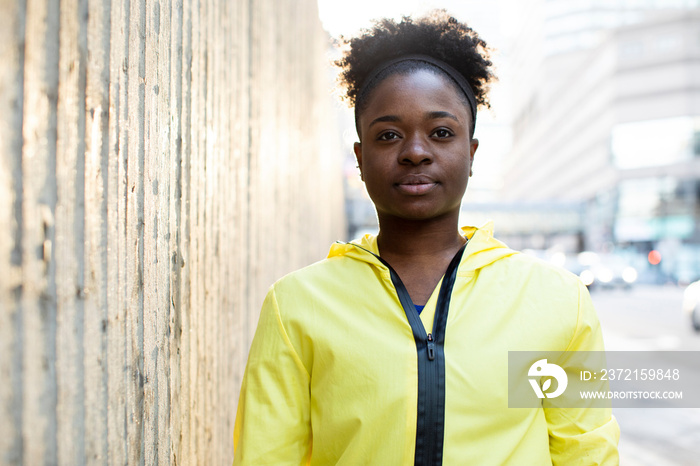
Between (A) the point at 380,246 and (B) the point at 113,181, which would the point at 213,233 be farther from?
(B) the point at 113,181

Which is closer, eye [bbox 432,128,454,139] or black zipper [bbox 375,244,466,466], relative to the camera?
black zipper [bbox 375,244,466,466]

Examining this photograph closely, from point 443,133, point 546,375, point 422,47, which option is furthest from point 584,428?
point 422,47

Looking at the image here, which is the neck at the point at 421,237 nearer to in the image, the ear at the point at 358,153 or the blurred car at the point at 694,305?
the ear at the point at 358,153

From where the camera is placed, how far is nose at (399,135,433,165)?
165 cm

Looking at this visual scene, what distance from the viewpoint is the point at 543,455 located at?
61.4 inches

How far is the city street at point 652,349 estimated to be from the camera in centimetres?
492

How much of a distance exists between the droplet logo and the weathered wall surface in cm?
106

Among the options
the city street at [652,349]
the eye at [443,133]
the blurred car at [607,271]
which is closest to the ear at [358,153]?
the eye at [443,133]

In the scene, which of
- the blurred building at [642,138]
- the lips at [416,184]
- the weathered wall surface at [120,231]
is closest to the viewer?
the weathered wall surface at [120,231]

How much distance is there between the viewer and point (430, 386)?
1.46m

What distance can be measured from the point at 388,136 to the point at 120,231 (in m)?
0.83

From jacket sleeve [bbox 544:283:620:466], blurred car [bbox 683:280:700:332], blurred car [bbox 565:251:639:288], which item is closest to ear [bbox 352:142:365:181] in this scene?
jacket sleeve [bbox 544:283:620:466]

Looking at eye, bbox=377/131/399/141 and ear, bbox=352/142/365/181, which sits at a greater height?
eye, bbox=377/131/399/141

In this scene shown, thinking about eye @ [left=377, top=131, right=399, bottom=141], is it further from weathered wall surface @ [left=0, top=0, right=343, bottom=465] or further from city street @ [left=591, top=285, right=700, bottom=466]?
city street @ [left=591, top=285, right=700, bottom=466]
